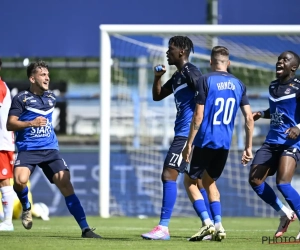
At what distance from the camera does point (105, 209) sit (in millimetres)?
13938

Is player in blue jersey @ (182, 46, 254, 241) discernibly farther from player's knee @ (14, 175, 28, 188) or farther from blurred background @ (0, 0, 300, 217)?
blurred background @ (0, 0, 300, 217)

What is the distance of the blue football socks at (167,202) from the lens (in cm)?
875

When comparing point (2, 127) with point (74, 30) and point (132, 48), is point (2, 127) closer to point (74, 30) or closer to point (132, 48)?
point (132, 48)

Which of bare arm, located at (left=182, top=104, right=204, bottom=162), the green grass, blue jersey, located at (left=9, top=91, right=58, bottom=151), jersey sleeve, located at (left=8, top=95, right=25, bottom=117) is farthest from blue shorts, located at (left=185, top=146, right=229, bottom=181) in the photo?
jersey sleeve, located at (left=8, top=95, right=25, bottom=117)

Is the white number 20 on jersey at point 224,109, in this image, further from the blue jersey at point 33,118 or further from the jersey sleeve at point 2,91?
the jersey sleeve at point 2,91

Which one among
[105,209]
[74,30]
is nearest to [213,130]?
[105,209]

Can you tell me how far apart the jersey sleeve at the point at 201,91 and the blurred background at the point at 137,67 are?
19.2 feet

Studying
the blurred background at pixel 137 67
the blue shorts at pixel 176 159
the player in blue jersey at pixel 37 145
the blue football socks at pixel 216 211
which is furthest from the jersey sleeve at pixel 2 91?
the blurred background at pixel 137 67

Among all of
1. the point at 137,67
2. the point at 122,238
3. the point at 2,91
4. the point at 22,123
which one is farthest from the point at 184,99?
the point at 137,67

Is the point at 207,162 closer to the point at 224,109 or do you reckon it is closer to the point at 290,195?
the point at 224,109

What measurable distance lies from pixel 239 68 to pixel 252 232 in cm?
623

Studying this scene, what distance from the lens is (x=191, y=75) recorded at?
8.74m

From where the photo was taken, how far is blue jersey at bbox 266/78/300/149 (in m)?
8.77

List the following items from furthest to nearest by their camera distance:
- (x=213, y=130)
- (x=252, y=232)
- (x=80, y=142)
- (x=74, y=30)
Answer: (x=80, y=142), (x=74, y=30), (x=252, y=232), (x=213, y=130)
